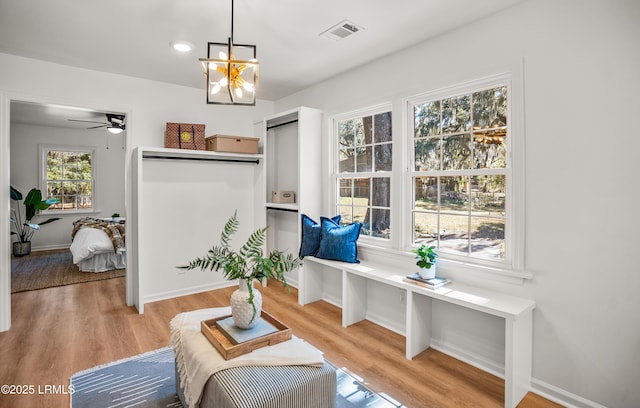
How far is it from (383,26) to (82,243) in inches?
204

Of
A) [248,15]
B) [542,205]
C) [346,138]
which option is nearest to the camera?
[542,205]

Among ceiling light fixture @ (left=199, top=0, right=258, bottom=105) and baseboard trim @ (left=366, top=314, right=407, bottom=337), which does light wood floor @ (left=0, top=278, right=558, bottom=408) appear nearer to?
baseboard trim @ (left=366, top=314, right=407, bottom=337)

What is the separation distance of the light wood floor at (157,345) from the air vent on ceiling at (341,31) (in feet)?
8.46

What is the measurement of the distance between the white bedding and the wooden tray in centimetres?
406

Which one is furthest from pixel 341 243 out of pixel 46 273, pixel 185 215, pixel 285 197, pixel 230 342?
pixel 46 273

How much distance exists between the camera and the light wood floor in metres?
2.28

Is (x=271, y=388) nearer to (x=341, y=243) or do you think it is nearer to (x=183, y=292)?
(x=341, y=243)

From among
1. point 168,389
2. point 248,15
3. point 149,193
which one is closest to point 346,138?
point 248,15

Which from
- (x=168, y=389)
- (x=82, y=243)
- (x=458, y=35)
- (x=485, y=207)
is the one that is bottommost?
(x=168, y=389)

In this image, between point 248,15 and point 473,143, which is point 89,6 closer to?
point 248,15

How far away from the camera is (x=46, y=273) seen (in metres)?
5.26

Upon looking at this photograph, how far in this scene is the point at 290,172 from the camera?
4.59m

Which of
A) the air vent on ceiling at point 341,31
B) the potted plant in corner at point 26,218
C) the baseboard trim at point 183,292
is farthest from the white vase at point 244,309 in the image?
the potted plant in corner at point 26,218

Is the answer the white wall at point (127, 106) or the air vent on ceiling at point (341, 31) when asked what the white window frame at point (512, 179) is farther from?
the white wall at point (127, 106)
